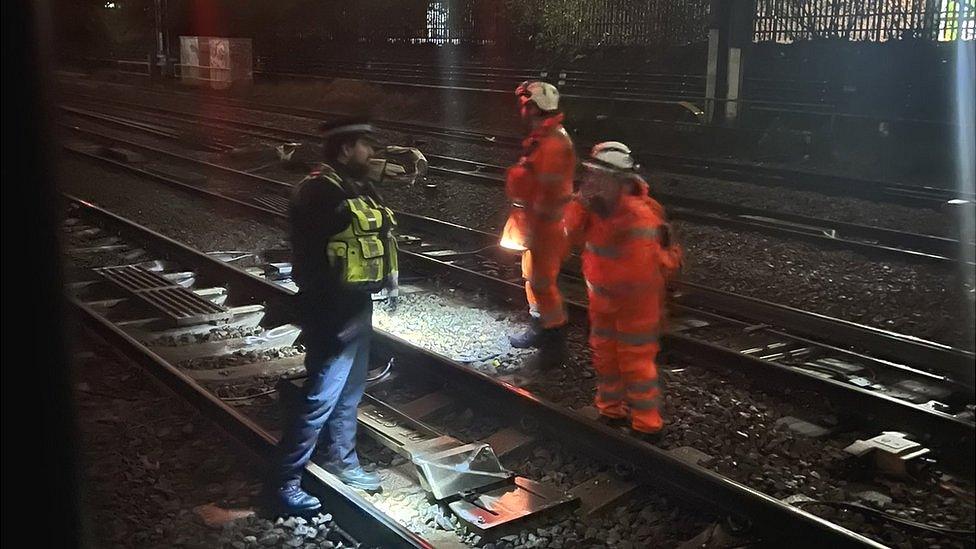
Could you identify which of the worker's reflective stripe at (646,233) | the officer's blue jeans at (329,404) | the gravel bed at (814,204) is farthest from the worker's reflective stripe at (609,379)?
the gravel bed at (814,204)

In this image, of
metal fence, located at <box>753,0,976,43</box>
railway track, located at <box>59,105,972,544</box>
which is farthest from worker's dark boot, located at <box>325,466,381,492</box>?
metal fence, located at <box>753,0,976,43</box>

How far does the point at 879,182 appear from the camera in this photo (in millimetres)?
13805

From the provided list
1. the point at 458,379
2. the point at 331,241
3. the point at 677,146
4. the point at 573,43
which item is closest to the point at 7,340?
the point at 331,241

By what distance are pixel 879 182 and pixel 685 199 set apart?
10.9 ft

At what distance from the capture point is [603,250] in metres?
5.00

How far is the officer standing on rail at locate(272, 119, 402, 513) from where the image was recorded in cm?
406

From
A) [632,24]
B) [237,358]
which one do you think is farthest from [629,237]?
[632,24]

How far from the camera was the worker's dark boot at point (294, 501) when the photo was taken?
4523 mm

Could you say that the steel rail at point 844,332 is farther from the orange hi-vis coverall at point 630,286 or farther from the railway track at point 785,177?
the railway track at point 785,177

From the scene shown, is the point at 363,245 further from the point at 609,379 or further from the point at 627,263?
the point at 609,379

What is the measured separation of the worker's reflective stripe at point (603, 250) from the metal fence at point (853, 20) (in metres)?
12.1

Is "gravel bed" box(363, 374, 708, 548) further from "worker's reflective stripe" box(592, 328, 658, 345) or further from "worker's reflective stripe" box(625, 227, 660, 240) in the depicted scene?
"worker's reflective stripe" box(625, 227, 660, 240)

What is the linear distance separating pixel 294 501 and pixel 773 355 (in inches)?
142

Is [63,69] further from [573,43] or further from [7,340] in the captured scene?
[573,43]
